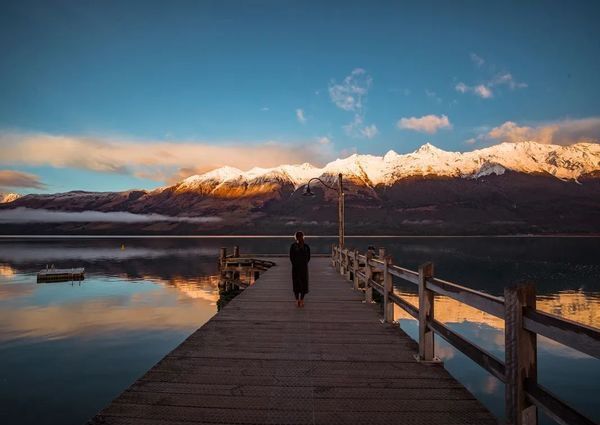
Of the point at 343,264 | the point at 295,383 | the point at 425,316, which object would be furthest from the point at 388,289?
the point at 343,264

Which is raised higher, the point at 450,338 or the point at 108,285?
the point at 450,338

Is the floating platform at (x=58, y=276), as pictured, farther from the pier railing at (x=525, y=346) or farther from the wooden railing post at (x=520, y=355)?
the wooden railing post at (x=520, y=355)

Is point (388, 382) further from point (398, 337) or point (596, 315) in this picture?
point (596, 315)

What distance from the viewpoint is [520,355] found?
13.1 ft

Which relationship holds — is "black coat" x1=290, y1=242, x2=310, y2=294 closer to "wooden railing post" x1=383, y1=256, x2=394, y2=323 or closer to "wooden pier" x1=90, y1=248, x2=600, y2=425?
"wooden pier" x1=90, y1=248, x2=600, y2=425

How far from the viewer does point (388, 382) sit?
582cm

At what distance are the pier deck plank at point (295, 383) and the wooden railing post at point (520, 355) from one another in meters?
0.63

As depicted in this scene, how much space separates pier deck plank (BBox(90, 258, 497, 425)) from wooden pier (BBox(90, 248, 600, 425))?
13 mm

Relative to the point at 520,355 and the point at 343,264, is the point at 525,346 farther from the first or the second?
the point at 343,264

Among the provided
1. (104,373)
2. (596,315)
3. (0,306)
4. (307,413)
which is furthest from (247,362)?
(0,306)

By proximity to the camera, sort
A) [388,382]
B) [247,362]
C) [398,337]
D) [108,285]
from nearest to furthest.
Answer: [388,382]
[247,362]
[398,337]
[108,285]

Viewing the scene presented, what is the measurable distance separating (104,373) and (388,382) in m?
12.4

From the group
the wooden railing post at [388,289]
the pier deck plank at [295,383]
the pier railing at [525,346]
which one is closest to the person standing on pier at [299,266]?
the pier deck plank at [295,383]

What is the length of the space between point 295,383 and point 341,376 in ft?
2.35
